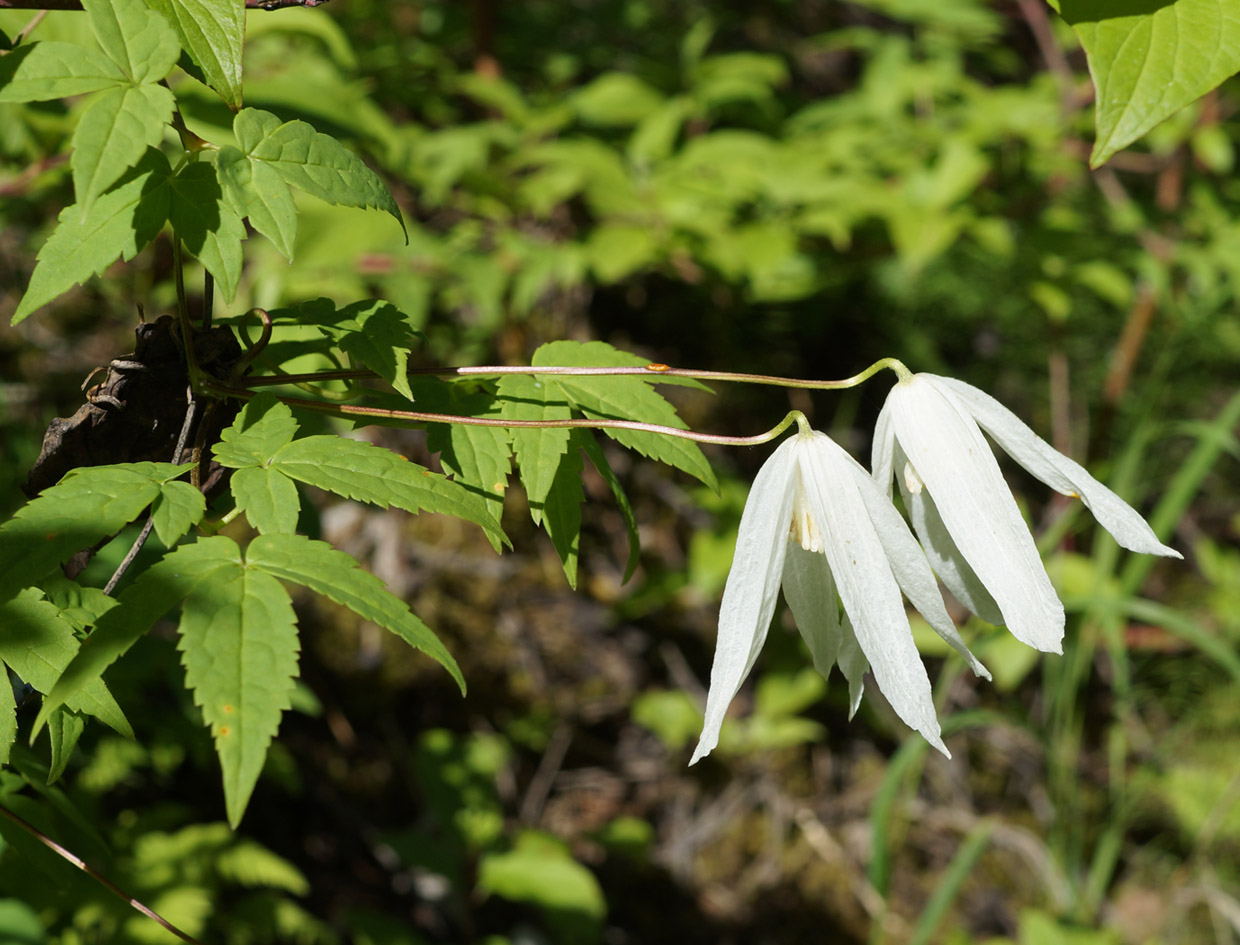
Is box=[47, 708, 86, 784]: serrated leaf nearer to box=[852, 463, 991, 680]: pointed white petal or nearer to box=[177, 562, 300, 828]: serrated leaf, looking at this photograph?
A: box=[177, 562, 300, 828]: serrated leaf

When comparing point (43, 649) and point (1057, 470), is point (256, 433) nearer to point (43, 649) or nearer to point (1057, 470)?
point (43, 649)

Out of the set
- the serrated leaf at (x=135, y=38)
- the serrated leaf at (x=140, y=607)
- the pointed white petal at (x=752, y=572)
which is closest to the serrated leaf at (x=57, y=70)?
the serrated leaf at (x=135, y=38)

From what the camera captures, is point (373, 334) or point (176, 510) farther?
point (373, 334)

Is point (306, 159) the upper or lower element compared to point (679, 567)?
upper

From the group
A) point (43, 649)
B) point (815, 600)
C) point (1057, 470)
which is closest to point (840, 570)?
point (815, 600)

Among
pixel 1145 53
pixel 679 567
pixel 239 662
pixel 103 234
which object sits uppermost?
pixel 1145 53

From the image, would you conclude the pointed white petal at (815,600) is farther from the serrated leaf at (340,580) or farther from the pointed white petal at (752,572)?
the serrated leaf at (340,580)

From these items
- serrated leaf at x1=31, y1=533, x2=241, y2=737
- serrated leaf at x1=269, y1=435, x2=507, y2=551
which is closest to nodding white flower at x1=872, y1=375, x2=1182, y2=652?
serrated leaf at x1=269, y1=435, x2=507, y2=551

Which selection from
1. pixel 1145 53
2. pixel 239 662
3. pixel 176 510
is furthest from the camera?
pixel 1145 53
